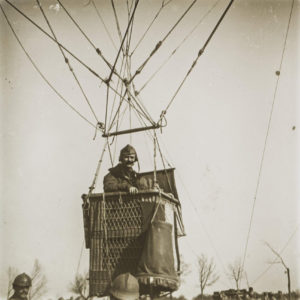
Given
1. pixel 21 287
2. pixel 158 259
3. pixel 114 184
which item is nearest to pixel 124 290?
pixel 158 259

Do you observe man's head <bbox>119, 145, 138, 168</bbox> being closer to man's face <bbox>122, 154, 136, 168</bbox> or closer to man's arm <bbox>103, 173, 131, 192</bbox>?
man's face <bbox>122, 154, 136, 168</bbox>

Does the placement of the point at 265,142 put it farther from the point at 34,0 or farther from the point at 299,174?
the point at 34,0

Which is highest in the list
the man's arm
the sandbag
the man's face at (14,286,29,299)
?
the man's arm

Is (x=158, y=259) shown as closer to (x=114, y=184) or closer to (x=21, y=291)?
(x=114, y=184)

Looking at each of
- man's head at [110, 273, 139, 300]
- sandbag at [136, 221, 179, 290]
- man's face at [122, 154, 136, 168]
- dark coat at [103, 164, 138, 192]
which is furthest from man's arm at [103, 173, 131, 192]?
man's head at [110, 273, 139, 300]

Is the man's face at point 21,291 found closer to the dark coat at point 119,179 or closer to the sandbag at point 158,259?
the sandbag at point 158,259

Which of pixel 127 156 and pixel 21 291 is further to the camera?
pixel 127 156

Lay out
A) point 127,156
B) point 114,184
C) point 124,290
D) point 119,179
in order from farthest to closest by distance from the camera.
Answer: point 127,156, point 119,179, point 114,184, point 124,290
